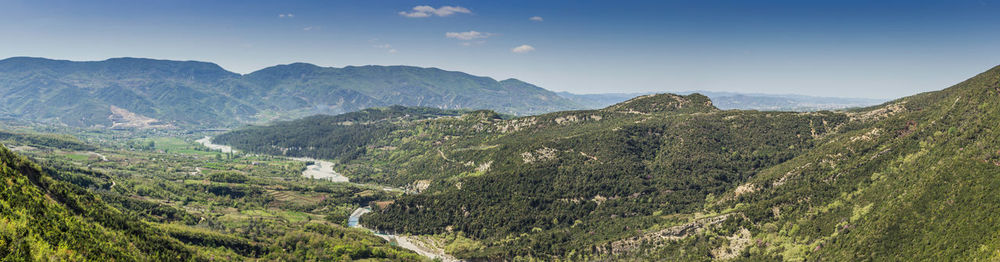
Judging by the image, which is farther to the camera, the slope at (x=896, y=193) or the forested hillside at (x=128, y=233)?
the slope at (x=896, y=193)

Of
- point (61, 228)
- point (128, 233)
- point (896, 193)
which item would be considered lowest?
point (128, 233)

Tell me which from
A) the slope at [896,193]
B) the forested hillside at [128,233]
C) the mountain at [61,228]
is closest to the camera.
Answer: the mountain at [61,228]

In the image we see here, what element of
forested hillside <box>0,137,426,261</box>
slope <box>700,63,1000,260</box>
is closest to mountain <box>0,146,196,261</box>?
forested hillside <box>0,137,426,261</box>

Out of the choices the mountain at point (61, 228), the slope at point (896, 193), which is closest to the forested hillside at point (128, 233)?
the mountain at point (61, 228)

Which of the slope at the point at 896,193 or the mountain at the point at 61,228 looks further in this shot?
the slope at the point at 896,193

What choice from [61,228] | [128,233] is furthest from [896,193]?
[128,233]

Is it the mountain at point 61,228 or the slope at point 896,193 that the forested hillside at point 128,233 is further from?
the slope at point 896,193

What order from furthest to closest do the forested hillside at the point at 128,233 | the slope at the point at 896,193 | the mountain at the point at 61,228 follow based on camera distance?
the slope at the point at 896,193, the forested hillside at the point at 128,233, the mountain at the point at 61,228

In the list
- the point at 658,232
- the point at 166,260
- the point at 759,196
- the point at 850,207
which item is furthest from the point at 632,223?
the point at 166,260

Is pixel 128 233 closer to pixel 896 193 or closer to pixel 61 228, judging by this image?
pixel 61 228

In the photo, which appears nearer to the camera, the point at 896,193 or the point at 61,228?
the point at 61,228

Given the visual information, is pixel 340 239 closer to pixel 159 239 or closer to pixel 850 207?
pixel 159 239

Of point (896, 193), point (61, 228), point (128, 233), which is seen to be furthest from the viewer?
point (896, 193)
